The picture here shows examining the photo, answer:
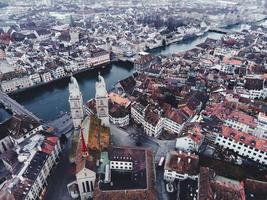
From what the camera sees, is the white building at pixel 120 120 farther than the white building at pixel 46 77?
No

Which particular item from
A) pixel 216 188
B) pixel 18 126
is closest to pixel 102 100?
pixel 18 126

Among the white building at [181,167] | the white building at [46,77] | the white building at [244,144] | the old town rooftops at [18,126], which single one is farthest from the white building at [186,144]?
the white building at [46,77]

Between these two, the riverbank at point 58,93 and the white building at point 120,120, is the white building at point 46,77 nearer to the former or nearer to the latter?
the riverbank at point 58,93

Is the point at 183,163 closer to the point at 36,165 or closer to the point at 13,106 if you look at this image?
the point at 36,165

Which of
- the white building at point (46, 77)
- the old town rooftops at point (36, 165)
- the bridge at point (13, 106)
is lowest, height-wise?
the bridge at point (13, 106)

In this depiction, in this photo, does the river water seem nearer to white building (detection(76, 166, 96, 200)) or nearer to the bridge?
the bridge

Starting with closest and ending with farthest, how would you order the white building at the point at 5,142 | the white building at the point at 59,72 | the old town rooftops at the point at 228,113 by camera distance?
the white building at the point at 5,142 → the old town rooftops at the point at 228,113 → the white building at the point at 59,72

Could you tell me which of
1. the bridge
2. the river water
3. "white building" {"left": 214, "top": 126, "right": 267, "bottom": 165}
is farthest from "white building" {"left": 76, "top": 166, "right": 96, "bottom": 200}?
the bridge

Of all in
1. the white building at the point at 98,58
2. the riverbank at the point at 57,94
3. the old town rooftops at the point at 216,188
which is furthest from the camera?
the white building at the point at 98,58

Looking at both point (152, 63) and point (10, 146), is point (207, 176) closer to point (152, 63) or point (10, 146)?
point (10, 146)
